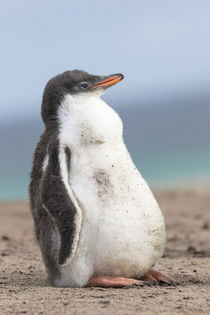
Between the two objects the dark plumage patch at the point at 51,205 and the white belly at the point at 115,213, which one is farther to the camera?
the white belly at the point at 115,213

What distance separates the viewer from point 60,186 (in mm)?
5484

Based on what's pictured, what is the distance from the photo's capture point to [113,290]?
18.0ft

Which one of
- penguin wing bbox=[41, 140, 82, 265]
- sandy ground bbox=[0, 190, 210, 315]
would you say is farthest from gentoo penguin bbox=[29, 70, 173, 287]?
sandy ground bbox=[0, 190, 210, 315]

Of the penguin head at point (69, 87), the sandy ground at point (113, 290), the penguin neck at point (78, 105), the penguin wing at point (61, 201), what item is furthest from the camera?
the penguin head at point (69, 87)

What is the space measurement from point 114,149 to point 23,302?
1296mm

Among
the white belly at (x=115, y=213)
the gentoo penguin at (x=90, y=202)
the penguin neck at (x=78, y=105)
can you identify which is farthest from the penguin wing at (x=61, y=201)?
the penguin neck at (x=78, y=105)

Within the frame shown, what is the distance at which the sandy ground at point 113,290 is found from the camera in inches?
195

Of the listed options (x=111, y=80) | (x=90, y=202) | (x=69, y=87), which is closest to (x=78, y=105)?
(x=69, y=87)

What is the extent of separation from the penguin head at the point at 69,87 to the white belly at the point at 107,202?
0.17 m

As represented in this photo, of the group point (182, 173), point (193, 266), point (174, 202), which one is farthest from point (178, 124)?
point (193, 266)

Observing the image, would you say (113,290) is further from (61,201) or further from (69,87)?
(69,87)

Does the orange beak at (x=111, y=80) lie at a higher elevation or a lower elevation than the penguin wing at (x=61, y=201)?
higher

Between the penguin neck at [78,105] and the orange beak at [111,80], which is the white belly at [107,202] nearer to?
the penguin neck at [78,105]

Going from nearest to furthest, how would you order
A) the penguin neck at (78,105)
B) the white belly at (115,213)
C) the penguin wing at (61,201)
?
the penguin wing at (61,201) → the white belly at (115,213) → the penguin neck at (78,105)
